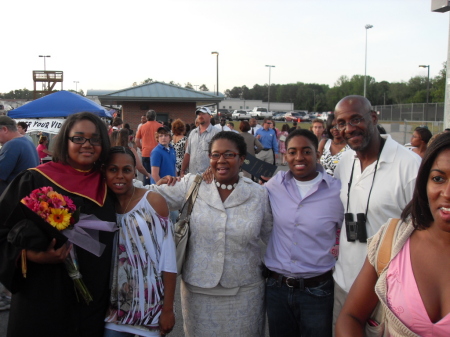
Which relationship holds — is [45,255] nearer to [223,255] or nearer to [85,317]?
[85,317]

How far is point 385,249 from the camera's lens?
187 cm

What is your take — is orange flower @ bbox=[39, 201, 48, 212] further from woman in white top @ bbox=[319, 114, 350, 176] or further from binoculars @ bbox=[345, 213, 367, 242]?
woman in white top @ bbox=[319, 114, 350, 176]

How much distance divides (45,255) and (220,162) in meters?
1.30

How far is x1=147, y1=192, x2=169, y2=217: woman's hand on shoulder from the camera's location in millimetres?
2785

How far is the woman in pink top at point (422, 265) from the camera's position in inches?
65.6

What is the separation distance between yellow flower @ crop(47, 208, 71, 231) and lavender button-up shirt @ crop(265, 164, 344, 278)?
1.41 metres

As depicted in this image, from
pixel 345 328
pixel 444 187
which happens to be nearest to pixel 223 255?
pixel 345 328

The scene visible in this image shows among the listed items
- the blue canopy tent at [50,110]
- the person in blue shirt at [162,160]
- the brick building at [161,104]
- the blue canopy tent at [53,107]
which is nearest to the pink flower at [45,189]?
the person in blue shirt at [162,160]

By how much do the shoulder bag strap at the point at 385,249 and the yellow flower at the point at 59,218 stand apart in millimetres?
1609

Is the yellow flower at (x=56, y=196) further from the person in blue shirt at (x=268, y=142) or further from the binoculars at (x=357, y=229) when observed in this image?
the person in blue shirt at (x=268, y=142)

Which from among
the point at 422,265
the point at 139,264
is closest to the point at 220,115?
the point at 139,264

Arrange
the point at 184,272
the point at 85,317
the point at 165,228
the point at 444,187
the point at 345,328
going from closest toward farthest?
the point at 444,187 < the point at 345,328 < the point at 85,317 < the point at 165,228 < the point at 184,272

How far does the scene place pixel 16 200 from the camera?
247 centimetres

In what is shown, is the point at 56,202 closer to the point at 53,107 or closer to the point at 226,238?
the point at 226,238
